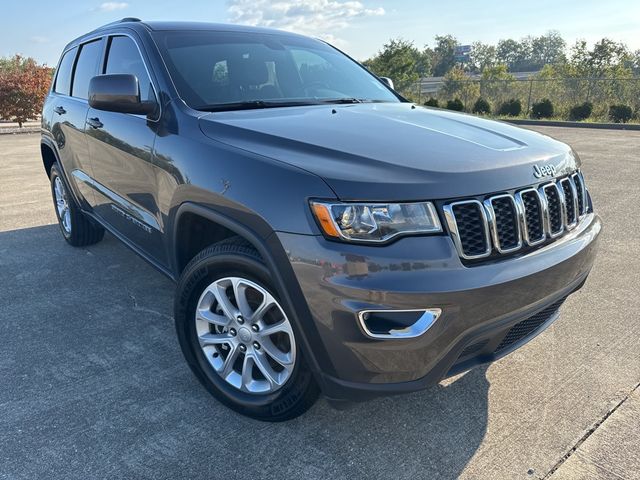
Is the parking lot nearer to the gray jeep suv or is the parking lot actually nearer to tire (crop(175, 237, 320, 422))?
tire (crop(175, 237, 320, 422))

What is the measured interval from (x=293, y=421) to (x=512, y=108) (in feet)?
70.9

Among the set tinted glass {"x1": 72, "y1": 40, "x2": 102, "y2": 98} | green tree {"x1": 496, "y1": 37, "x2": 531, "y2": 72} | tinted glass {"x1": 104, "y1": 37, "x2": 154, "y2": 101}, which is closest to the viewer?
tinted glass {"x1": 104, "y1": 37, "x2": 154, "y2": 101}

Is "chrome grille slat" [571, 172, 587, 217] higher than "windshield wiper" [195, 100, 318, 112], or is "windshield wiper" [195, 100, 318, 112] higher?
"windshield wiper" [195, 100, 318, 112]

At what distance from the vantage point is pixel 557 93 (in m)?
21.9

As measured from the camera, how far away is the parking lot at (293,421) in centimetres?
219

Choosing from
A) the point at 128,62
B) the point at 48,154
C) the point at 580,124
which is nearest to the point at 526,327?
the point at 128,62

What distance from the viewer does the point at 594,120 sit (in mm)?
19625

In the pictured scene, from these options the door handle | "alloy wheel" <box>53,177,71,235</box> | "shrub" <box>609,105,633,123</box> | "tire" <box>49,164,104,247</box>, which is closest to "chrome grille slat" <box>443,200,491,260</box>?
the door handle

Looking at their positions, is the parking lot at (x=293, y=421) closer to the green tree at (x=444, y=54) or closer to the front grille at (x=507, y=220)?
the front grille at (x=507, y=220)

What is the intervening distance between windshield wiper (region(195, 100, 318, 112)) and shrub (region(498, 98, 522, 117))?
807 inches

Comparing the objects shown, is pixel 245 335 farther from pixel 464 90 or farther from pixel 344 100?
pixel 464 90

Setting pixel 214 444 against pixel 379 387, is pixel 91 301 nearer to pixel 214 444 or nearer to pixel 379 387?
pixel 214 444

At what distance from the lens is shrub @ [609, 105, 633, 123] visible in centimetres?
1836

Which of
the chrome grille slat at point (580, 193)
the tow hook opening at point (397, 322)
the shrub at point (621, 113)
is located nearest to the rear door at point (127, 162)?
the tow hook opening at point (397, 322)
